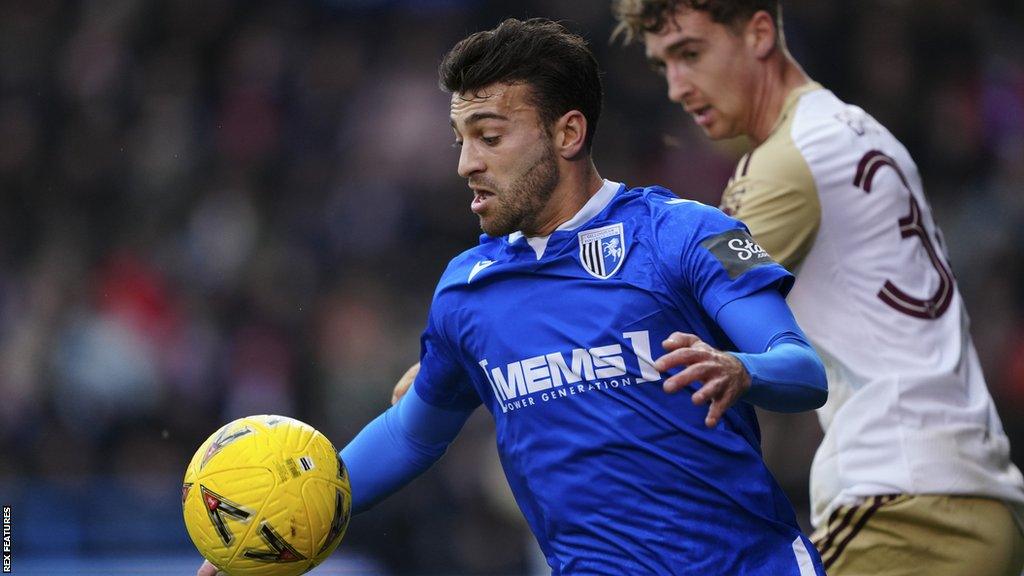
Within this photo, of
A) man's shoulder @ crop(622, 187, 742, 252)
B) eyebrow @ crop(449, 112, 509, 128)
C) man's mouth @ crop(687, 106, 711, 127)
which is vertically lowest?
man's shoulder @ crop(622, 187, 742, 252)

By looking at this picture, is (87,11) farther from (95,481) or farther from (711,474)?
(711,474)

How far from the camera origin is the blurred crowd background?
32.6ft

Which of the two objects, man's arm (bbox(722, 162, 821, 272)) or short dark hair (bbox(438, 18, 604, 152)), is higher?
short dark hair (bbox(438, 18, 604, 152))

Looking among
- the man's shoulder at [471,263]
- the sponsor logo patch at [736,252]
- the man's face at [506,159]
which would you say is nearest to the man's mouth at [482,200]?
the man's face at [506,159]

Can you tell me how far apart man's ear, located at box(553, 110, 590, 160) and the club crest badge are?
248mm

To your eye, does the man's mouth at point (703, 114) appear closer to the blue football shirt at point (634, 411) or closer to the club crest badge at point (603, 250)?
the blue football shirt at point (634, 411)

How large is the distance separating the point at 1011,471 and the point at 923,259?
0.68m

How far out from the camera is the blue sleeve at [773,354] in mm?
2943

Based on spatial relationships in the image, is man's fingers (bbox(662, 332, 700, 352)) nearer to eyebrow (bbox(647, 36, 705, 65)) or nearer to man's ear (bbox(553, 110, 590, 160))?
man's ear (bbox(553, 110, 590, 160))

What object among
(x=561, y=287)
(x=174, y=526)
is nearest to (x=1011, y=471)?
(x=561, y=287)

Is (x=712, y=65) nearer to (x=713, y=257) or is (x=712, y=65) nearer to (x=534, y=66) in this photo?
(x=534, y=66)

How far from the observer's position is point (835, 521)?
3.99 m

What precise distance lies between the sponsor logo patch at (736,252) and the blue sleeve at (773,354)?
69 mm

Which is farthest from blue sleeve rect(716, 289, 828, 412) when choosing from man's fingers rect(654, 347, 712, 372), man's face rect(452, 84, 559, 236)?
man's face rect(452, 84, 559, 236)
